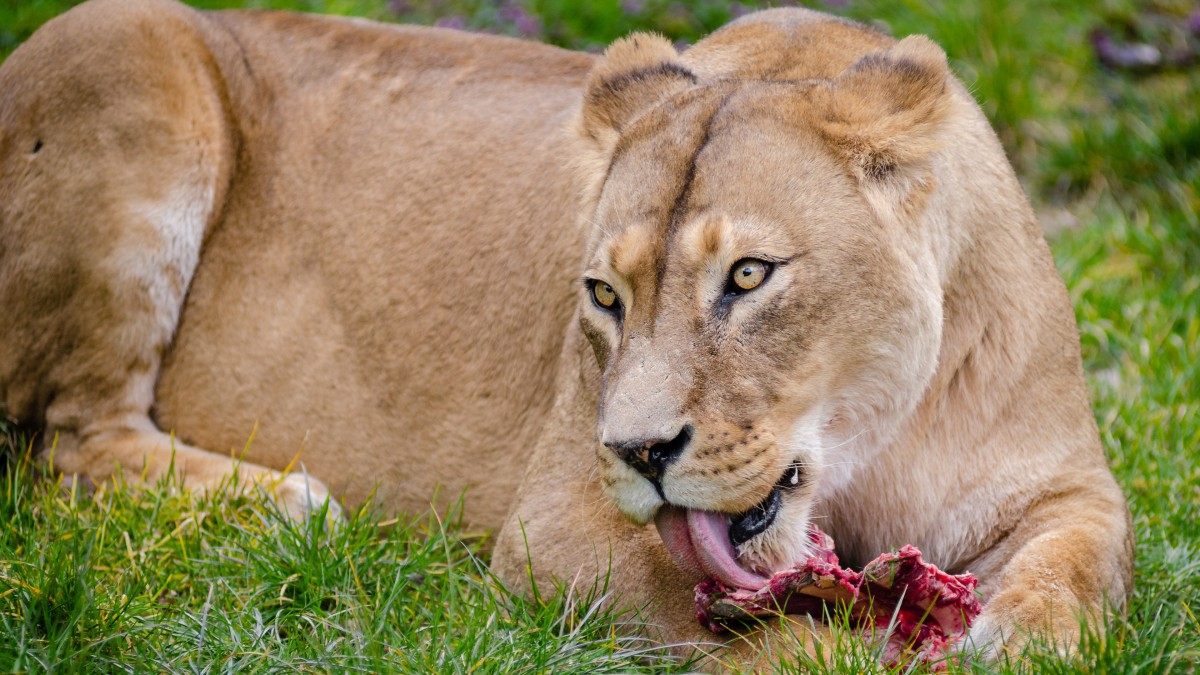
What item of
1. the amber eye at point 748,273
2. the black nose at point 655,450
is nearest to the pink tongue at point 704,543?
the black nose at point 655,450

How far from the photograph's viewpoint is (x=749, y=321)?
313 cm

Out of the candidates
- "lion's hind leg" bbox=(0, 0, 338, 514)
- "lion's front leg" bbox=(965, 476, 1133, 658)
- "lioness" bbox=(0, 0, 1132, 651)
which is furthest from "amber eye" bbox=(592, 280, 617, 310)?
"lion's hind leg" bbox=(0, 0, 338, 514)

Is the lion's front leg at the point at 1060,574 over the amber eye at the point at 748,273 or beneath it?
beneath

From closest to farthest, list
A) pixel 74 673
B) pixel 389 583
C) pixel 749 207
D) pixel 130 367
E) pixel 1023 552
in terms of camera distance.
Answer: pixel 74 673 < pixel 749 207 < pixel 1023 552 < pixel 389 583 < pixel 130 367

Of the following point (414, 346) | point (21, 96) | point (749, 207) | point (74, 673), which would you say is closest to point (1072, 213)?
point (414, 346)

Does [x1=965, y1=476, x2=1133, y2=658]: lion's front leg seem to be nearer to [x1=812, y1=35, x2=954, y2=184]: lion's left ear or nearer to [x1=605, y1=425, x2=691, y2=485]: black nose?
[x1=605, y1=425, x2=691, y2=485]: black nose

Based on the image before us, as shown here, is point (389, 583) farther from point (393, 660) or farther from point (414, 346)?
point (414, 346)

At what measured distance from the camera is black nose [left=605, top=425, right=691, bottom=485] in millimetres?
3027

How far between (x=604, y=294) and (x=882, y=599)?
3.22ft

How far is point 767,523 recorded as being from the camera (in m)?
3.23

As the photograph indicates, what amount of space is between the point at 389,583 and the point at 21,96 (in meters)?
2.37

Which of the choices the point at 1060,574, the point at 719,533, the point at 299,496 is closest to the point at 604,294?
the point at 719,533

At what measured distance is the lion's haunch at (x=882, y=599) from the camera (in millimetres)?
3201

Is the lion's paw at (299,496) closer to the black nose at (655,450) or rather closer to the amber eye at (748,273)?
the black nose at (655,450)
